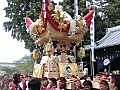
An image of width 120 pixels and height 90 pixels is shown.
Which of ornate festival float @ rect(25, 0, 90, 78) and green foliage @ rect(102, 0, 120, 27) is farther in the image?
green foliage @ rect(102, 0, 120, 27)

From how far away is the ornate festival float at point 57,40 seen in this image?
1526cm

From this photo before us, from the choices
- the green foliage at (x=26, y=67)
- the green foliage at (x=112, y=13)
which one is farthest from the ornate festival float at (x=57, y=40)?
the green foliage at (x=26, y=67)

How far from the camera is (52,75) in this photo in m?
15.2

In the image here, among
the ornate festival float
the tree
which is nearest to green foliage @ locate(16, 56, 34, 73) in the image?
the tree

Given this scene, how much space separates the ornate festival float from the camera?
1526 cm

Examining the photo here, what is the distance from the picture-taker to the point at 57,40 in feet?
51.6

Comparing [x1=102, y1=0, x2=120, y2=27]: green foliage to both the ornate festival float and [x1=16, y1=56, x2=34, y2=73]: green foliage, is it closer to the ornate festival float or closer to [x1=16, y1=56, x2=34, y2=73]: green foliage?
the ornate festival float

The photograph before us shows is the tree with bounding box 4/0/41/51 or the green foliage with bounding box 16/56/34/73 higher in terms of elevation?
the tree with bounding box 4/0/41/51

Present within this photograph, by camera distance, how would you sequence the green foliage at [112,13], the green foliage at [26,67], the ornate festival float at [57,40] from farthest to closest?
1. the green foliage at [26,67]
2. the green foliage at [112,13]
3. the ornate festival float at [57,40]

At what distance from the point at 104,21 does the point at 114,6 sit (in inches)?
50.7

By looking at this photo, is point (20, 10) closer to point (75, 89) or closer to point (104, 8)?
point (104, 8)

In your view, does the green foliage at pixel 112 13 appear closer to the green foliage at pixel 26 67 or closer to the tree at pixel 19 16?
the tree at pixel 19 16

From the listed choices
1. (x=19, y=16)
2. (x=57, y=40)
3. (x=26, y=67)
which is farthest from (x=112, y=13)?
(x=26, y=67)

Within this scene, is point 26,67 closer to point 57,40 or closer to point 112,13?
point 112,13
